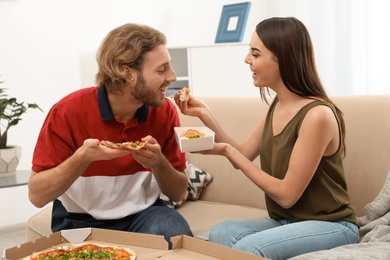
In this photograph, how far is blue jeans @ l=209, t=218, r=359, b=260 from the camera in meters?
1.85

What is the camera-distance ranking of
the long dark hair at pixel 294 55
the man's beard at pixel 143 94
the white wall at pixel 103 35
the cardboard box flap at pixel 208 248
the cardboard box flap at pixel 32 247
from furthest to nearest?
the white wall at pixel 103 35
the man's beard at pixel 143 94
the long dark hair at pixel 294 55
the cardboard box flap at pixel 32 247
the cardboard box flap at pixel 208 248

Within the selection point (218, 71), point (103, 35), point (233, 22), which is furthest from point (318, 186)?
point (103, 35)

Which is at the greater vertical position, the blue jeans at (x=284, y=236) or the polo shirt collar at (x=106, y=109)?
the polo shirt collar at (x=106, y=109)

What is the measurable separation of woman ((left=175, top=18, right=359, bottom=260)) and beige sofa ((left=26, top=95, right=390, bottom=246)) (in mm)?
316

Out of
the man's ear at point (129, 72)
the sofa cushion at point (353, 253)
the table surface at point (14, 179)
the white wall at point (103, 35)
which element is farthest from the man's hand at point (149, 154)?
the white wall at point (103, 35)

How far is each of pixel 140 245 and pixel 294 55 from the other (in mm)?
839

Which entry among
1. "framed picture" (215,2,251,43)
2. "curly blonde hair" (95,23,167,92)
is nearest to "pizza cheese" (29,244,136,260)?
"curly blonde hair" (95,23,167,92)

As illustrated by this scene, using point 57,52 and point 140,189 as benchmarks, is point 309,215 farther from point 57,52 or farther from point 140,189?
point 57,52

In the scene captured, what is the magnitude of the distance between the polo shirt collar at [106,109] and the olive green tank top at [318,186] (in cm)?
50

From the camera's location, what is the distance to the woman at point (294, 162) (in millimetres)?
1910

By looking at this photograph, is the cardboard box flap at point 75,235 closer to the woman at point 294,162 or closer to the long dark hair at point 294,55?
the woman at point 294,162

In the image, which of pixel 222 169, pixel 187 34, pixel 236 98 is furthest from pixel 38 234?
pixel 187 34

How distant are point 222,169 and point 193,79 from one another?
1.84 metres

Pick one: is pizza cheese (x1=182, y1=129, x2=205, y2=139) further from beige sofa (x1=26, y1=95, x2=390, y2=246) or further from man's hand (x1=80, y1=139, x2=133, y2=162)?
beige sofa (x1=26, y1=95, x2=390, y2=246)
